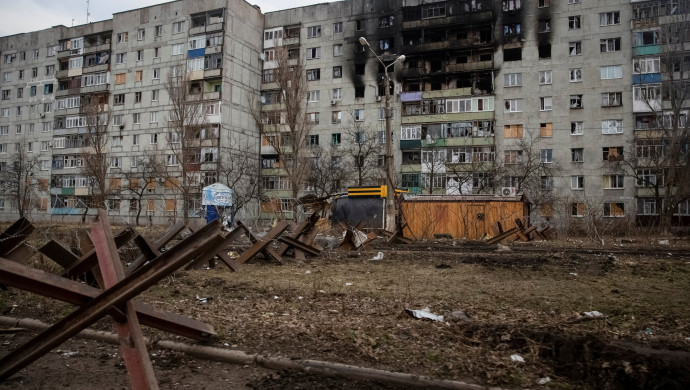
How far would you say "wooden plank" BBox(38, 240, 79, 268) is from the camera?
5.80 meters

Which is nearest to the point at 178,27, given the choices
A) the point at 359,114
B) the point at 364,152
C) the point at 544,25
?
the point at 359,114

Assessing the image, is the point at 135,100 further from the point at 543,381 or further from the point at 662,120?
the point at 543,381

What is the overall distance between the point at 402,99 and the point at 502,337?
50.0 metres

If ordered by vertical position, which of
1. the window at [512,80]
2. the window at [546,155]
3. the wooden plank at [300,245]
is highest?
the window at [512,80]

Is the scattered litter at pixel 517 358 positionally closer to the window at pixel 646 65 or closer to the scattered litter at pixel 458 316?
the scattered litter at pixel 458 316

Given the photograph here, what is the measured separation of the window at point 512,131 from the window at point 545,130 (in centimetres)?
205

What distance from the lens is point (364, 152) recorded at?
52.8 metres

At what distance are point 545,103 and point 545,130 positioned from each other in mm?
2989

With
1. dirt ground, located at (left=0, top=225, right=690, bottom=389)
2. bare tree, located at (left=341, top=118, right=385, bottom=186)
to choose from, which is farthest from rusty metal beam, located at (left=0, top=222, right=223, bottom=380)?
bare tree, located at (left=341, top=118, right=385, bottom=186)

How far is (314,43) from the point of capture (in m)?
57.8

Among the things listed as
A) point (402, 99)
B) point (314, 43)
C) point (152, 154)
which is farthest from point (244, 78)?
point (402, 99)

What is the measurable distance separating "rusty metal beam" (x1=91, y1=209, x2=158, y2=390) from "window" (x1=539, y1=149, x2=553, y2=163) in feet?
164

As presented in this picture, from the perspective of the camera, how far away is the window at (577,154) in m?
46.5

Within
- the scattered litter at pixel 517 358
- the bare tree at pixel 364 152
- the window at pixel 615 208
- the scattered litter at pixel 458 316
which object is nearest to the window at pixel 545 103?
the window at pixel 615 208
